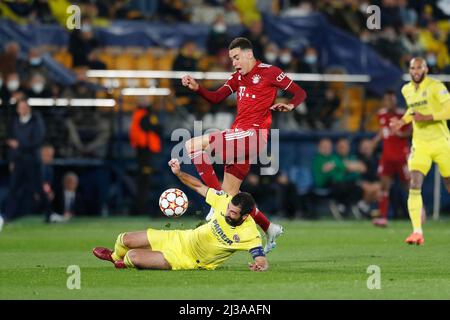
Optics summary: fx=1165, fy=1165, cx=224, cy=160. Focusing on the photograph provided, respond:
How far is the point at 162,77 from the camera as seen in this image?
24.9m

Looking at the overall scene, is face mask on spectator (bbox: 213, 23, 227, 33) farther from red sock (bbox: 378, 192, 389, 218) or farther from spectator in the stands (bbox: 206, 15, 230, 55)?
red sock (bbox: 378, 192, 389, 218)

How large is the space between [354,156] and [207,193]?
12452mm

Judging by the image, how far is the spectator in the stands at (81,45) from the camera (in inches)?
977

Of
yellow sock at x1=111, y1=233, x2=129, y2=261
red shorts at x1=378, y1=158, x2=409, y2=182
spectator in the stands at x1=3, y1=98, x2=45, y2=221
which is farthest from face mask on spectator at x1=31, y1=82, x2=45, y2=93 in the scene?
yellow sock at x1=111, y1=233, x2=129, y2=261

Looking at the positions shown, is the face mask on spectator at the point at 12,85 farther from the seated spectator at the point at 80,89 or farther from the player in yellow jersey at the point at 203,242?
the player in yellow jersey at the point at 203,242

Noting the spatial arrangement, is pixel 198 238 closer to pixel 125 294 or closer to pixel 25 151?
pixel 125 294

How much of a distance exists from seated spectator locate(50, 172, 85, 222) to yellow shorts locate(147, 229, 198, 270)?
1081 centimetres

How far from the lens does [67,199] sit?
79.3 feet

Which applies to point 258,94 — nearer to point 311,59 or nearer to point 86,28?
point 86,28

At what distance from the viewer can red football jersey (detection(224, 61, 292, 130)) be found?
50.0 feet

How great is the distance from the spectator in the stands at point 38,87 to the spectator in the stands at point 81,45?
107cm

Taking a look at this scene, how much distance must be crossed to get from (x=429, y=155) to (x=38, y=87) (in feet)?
31.8

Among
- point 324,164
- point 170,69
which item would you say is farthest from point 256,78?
point 170,69
